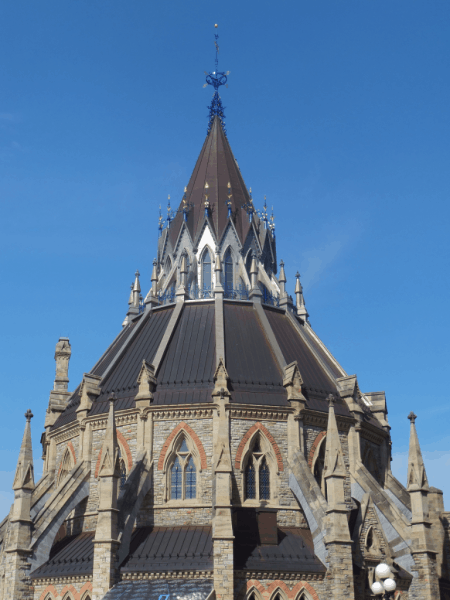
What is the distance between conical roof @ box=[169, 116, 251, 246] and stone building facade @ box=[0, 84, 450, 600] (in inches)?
129

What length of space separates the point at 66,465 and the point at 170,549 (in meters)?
9.56

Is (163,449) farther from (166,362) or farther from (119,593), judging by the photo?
(119,593)

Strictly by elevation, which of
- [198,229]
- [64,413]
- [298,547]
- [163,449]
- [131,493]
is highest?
[198,229]

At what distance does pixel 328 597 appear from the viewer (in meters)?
30.0

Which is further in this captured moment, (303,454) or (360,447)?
(360,447)

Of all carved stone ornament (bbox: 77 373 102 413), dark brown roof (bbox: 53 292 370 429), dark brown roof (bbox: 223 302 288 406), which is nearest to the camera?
dark brown roof (bbox: 223 302 288 406)

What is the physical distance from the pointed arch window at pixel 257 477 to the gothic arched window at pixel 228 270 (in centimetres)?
1162

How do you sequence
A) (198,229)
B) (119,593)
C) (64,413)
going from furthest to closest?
(198,229)
(64,413)
(119,593)

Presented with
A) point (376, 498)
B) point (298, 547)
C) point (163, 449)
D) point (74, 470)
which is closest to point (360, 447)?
point (376, 498)

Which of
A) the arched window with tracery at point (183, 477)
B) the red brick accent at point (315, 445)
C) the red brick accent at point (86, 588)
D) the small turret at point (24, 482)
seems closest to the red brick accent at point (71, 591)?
the red brick accent at point (86, 588)

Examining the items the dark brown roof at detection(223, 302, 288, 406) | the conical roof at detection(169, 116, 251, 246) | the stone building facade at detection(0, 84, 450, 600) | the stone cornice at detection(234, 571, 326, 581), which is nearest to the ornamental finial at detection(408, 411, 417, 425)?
the stone building facade at detection(0, 84, 450, 600)

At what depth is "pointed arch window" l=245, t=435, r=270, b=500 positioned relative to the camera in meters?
33.8

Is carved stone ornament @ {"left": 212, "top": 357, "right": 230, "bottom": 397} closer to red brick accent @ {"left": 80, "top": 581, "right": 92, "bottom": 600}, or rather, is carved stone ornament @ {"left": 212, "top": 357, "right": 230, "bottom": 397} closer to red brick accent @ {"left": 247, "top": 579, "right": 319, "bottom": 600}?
red brick accent @ {"left": 247, "top": 579, "right": 319, "bottom": 600}

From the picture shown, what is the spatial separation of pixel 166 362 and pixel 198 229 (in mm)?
10609
